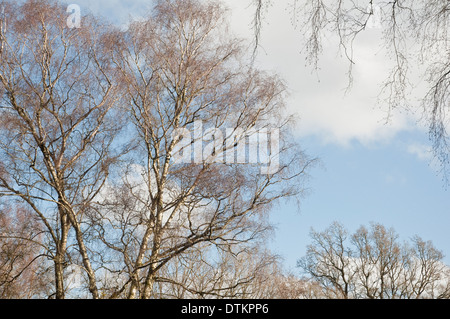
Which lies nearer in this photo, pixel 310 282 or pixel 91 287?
pixel 91 287

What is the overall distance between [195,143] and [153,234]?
2.17 metres

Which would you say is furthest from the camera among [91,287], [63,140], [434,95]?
[63,140]

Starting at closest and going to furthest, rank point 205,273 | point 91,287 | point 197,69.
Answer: point 91,287 < point 197,69 < point 205,273

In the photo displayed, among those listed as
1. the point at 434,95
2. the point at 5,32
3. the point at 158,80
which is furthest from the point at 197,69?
the point at 434,95

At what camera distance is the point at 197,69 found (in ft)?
37.3

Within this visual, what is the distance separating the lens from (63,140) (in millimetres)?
10672

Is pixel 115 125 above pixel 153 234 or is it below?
above

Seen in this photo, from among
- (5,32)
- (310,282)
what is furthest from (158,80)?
(310,282)

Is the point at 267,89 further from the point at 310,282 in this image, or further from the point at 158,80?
the point at 310,282

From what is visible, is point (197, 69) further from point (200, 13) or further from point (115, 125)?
point (115, 125)

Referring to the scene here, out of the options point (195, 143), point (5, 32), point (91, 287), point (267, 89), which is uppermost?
point (5, 32)

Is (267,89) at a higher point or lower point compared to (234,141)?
higher
